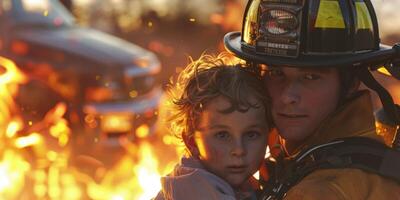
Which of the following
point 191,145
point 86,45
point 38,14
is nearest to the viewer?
point 191,145

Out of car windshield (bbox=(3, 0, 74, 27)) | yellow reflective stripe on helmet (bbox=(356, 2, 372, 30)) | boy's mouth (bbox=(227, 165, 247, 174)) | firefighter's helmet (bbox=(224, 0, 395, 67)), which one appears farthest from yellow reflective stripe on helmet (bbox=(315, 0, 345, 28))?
car windshield (bbox=(3, 0, 74, 27))

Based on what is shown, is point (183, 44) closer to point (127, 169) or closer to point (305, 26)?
point (127, 169)

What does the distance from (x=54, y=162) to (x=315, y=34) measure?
17.9 feet

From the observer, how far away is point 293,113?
2895mm

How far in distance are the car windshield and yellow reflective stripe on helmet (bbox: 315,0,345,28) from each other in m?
5.48

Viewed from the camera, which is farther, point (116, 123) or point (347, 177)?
point (116, 123)

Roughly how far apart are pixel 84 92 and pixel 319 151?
511 centimetres

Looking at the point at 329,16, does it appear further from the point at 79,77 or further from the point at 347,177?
the point at 79,77

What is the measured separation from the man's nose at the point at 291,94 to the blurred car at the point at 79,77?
187 inches

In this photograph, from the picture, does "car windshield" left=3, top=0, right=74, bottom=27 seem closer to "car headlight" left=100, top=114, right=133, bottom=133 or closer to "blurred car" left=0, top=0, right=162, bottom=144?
"blurred car" left=0, top=0, right=162, bottom=144

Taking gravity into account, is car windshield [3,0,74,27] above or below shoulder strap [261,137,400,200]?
below

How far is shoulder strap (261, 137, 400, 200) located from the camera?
2529 mm

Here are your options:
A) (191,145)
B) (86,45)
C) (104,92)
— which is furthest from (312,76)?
(86,45)

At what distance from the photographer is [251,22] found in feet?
10.4
